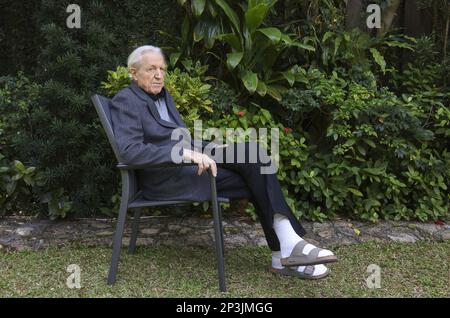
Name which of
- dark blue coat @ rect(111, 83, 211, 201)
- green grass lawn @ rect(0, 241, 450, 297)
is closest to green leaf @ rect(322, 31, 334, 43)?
green grass lawn @ rect(0, 241, 450, 297)

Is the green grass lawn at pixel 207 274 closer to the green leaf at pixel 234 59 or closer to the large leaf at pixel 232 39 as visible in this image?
the green leaf at pixel 234 59

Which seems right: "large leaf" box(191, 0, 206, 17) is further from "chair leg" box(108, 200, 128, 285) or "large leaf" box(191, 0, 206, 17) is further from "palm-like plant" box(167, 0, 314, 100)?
"chair leg" box(108, 200, 128, 285)

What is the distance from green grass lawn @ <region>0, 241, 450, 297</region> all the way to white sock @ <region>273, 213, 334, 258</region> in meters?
0.20

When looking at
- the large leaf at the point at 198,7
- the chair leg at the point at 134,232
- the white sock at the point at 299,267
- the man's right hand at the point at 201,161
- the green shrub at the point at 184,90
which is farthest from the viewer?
the large leaf at the point at 198,7

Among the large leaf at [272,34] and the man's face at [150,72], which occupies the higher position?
the large leaf at [272,34]

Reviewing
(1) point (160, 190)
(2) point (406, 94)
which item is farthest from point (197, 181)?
(2) point (406, 94)

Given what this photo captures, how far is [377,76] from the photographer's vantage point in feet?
15.5

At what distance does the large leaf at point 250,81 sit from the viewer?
395 centimetres

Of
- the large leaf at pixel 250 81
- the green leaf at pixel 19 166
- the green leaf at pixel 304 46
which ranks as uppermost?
the green leaf at pixel 304 46

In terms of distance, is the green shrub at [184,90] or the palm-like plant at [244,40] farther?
the palm-like plant at [244,40]

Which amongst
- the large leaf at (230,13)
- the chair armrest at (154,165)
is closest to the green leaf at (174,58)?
the large leaf at (230,13)

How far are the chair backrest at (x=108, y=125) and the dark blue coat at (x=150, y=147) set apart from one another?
3 cm

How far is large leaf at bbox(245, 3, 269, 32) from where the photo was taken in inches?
155

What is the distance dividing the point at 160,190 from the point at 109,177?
104cm
